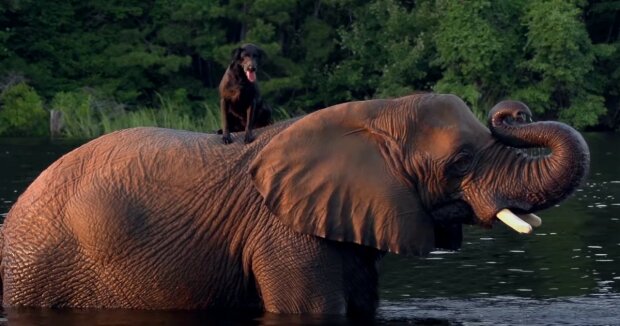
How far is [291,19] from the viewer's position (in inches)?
2474

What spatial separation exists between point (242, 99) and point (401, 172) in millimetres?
2080

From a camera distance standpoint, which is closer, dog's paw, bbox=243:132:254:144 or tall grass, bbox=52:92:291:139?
dog's paw, bbox=243:132:254:144

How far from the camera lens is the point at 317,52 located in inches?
2415

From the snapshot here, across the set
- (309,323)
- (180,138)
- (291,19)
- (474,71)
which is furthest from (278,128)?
(291,19)

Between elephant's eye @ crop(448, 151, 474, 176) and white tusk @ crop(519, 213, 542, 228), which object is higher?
elephant's eye @ crop(448, 151, 474, 176)

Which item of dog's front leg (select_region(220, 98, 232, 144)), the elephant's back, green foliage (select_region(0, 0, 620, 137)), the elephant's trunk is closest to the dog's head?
dog's front leg (select_region(220, 98, 232, 144))

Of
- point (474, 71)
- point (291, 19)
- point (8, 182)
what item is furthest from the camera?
point (291, 19)

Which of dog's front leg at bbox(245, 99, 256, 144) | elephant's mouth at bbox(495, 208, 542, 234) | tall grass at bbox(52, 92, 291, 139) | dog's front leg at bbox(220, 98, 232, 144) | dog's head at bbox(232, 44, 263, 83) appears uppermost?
dog's head at bbox(232, 44, 263, 83)

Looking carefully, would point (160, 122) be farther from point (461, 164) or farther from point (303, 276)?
point (461, 164)

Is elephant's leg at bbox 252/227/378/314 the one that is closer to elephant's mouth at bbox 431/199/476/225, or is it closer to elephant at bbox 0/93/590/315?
elephant at bbox 0/93/590/315

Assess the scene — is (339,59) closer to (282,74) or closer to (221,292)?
(282,74)

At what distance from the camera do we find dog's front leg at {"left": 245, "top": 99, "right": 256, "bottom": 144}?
11711mm

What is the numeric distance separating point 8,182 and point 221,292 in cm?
1554

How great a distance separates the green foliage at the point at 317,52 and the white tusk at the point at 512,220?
45658mm
